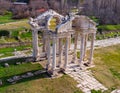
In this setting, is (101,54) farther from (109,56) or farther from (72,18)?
(72,18)

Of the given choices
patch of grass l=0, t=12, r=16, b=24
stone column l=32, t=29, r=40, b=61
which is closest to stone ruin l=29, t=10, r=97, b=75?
stone column l=32, t=29, r=40, b=61

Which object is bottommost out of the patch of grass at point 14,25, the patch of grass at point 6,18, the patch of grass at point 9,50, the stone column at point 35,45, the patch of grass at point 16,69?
the patch of grass at point 16,69

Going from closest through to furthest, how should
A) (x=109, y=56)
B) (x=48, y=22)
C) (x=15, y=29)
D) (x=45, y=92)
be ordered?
(x=45, y=92)
(x=48, y=22)
(x=109, y=56)
(x=15, y=29)

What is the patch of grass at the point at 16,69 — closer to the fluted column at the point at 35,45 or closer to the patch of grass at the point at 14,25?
the fluted column at the point at 35,45

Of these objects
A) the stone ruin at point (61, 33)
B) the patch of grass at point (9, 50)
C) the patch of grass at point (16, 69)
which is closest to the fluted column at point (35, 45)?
the stone ruin at point (61, 33)

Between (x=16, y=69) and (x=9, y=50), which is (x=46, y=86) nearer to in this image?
(x=16, y=69)

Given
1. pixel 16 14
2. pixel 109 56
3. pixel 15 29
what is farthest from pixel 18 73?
pixel 16 14

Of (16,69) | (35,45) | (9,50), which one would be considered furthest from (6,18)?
(16,69)

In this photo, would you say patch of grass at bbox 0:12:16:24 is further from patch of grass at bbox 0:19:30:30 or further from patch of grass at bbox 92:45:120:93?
patch of grass at bbox 92:45:120:93
